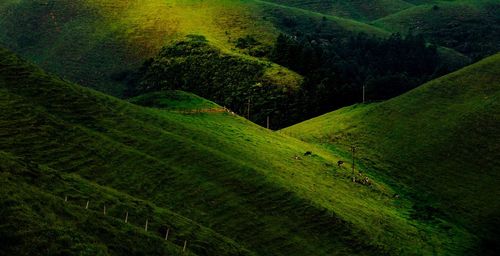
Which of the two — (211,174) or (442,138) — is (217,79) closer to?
(442,138)

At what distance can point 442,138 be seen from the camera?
98812 mm

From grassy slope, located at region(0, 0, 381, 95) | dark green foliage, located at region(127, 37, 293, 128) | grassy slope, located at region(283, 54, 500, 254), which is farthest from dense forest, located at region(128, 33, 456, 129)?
grassy slope, located at region(283, 54, 500, 254)

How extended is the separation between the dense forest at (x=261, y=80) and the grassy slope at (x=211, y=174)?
5517cm

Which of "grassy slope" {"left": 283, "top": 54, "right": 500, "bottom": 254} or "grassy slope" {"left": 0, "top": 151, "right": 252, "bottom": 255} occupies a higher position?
"grassy slope" {"left": 0, "top": 151, "right": 252, "bottom": 255}

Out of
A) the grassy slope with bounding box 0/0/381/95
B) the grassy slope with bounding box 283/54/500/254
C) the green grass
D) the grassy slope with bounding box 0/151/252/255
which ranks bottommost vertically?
the grassy slope with bounding box 0/0/381/95

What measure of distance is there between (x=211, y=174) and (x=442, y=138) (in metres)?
46.0

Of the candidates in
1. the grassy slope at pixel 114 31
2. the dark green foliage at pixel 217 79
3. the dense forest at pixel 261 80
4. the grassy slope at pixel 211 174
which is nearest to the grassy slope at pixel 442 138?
the grassy slope at pixel 211 174

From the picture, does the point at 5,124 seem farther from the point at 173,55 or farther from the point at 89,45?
the point at 89,45

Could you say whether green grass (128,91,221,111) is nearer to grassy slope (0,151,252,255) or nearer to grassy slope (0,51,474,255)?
grassy slope (0,51,474,255)

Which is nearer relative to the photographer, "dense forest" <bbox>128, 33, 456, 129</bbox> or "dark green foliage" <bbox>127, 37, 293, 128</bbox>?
"dense forest" <bbox>128, 33, 456, 129</bbox>

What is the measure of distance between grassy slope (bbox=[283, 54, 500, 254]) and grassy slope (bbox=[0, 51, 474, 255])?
21.9 feet

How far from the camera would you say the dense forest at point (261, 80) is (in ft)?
459

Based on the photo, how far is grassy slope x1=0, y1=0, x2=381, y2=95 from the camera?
6688 inches

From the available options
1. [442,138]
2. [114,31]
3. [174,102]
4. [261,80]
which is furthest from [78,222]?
[114,31]
